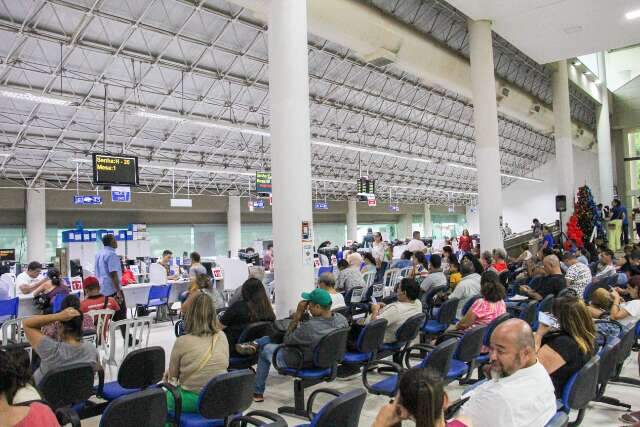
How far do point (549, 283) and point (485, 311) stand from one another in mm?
1745

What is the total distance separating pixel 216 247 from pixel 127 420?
25843 mm

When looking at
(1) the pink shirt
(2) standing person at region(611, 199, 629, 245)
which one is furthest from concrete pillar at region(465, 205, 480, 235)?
(1) the pink shirt

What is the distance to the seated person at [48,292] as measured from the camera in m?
7.29

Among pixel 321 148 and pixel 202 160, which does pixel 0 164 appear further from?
pixel 321 148

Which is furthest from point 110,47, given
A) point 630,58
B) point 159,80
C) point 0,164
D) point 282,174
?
point 630,58

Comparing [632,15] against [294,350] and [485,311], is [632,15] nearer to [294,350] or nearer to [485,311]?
[485,311]

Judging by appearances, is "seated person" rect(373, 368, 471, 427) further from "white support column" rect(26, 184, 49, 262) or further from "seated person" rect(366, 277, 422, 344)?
"white support column" rect(26, 184, 49, 262)

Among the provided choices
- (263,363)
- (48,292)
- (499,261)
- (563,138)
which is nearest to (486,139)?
(499,261)

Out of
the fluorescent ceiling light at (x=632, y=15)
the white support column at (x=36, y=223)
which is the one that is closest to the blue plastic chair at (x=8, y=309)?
the fluorescent ceiling light at (x=632, y=15)

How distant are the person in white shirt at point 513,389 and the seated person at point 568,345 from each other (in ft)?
2.07

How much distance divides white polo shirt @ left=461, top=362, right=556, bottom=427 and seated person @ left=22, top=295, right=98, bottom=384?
2.45m

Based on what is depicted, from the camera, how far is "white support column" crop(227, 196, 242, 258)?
26516 millimetres

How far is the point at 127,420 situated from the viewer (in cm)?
227

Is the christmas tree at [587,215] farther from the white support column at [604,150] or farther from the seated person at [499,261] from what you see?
the seated person at [499,261]
